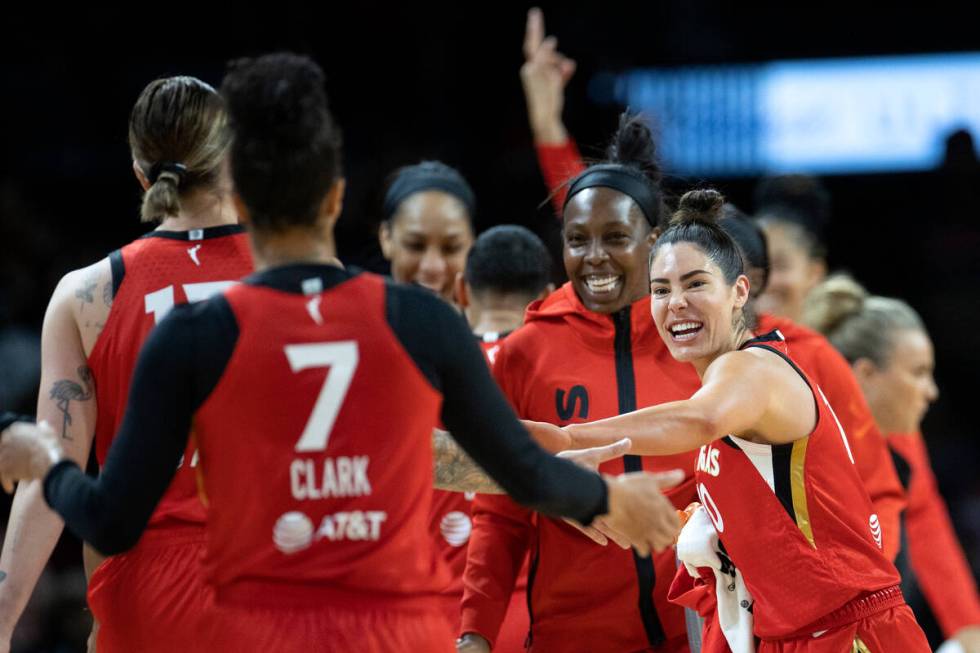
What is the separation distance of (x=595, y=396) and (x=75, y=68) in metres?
8.57

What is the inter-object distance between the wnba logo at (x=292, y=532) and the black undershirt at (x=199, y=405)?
0.79 feet

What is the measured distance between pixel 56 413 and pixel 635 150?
214 cm

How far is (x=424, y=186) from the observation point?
18.3ft

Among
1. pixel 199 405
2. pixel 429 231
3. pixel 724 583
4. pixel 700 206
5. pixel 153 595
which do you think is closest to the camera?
pixel 199 405

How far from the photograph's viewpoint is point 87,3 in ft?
38.2

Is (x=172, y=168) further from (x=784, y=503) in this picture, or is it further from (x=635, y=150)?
(x=784, y=503)

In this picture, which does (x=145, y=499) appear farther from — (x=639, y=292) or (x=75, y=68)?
(x=75, y=68)

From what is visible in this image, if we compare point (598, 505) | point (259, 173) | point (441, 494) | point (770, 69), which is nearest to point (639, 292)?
point (441, 494)

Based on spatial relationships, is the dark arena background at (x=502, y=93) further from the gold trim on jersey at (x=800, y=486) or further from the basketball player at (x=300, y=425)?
the basketball player at (x=300, y=425)

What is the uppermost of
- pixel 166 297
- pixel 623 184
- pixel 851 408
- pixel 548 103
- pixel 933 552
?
pixel 548 103

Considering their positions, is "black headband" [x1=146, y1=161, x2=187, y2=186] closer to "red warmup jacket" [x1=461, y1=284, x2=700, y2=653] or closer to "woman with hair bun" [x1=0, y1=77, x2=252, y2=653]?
"woman with hair bun" [x1=0, y1=77, x2=252, y2=653]

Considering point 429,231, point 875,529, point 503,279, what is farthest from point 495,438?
point 429,231

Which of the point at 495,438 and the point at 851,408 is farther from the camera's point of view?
the point at 851,408

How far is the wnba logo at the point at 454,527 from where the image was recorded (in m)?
4.78
